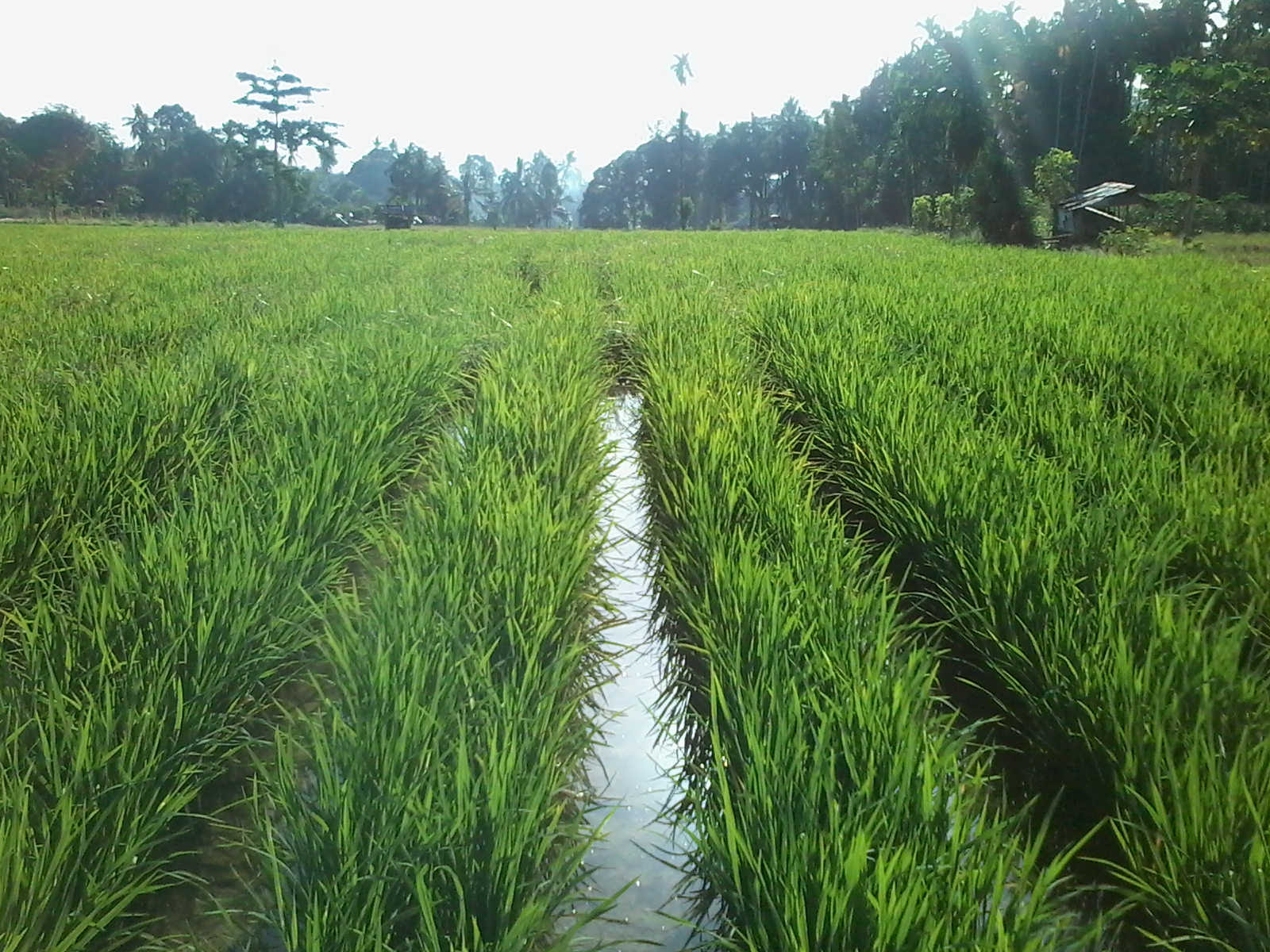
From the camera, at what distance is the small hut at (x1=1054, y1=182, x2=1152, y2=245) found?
61.5 feet

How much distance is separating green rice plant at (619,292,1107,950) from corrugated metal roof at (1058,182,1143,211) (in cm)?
2083

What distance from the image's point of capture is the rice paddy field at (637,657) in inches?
43.6

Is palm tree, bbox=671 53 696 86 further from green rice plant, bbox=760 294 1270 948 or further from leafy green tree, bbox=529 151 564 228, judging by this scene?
green rice plant, bbox=760 294 1270 948

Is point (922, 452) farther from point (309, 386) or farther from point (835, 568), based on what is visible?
point (309, 386)

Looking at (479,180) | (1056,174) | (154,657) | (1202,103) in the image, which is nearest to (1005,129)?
(1056,174)

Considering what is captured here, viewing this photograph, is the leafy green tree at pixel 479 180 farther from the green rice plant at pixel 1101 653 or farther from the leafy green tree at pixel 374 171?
the green rice plant at pixel 1101 653

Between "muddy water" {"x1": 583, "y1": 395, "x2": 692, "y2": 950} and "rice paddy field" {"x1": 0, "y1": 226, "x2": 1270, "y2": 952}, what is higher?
"rice paddy field" {"x1": 0, "y1": 226, "x2": 1270, "y2": 952}

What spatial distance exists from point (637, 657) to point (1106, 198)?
21.8 metres

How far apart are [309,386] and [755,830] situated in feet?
9.24

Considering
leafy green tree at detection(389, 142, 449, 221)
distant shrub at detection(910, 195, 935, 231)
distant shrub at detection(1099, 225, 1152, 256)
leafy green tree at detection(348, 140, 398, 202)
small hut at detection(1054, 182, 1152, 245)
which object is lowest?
distant shrub at detection(1099, 225, 1152, 256)

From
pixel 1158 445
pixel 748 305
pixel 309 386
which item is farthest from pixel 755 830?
pixel 748 305

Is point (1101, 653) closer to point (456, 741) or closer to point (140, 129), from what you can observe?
point (456, 741)

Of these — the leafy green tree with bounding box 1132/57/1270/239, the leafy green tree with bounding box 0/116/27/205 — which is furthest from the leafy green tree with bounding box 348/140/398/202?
the leafy green tree with bounding box 1132/57/1270/239

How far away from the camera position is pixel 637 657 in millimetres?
2152
